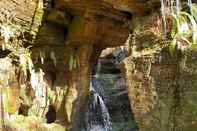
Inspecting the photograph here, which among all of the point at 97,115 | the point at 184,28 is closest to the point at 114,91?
the point at 97,115

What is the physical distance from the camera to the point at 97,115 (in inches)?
446

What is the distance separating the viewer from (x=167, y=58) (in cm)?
641

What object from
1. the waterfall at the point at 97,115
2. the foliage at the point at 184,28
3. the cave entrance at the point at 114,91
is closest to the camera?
the foliage at the point at 184,28

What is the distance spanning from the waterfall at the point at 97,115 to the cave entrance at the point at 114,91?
213 millimetres

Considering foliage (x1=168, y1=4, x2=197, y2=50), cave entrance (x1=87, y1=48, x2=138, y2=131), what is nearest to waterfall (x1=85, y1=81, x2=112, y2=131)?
cave entrance (x1=87, y1=48, x2=138, y2=131)

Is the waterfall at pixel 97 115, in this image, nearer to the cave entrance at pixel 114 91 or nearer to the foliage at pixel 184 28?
A: the cave entrance at pixel 114 91

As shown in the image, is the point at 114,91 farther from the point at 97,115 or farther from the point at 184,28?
the point at 184,28

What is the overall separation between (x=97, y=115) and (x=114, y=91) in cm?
155

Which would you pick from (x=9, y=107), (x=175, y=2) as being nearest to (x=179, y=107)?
(x=175, y=2)

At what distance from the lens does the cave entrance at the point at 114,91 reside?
11.6m

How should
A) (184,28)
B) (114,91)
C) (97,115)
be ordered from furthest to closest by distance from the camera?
(114,91) < (97,115) < (184,28)

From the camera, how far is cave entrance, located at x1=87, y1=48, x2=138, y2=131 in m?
11.6

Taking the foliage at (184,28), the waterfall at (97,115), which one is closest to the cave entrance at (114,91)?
the waterfall at (97,115)

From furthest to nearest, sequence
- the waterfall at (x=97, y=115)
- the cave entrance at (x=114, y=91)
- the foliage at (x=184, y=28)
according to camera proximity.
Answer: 1. the cave entrance at (x=114, y=91)
2. the waterfall at (x=97, y=115)
3. the foliage at (x=184, y=28)
